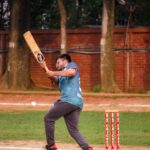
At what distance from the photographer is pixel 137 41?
2723cm

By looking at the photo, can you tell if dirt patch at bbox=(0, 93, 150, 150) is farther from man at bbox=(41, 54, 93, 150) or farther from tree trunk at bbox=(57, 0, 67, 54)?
man at bbox=(41, 54, 93, 150)

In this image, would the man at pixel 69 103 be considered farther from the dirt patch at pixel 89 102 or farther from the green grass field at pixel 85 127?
the dirt patch at pixel 89 102

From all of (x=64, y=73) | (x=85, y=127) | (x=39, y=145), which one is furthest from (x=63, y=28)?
(x=64, y=73)

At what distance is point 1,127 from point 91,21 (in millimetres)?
17782

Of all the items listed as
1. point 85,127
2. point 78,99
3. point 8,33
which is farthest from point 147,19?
point 78,99

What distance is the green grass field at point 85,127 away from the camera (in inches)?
597

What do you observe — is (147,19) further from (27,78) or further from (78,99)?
(78,99)

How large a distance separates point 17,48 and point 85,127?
1060 centimetres

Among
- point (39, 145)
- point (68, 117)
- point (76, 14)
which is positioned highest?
point (76, 14)

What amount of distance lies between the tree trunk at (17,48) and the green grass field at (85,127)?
19.0 feet

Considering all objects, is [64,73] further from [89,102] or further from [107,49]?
[107,49]

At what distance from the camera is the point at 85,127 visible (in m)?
17.5

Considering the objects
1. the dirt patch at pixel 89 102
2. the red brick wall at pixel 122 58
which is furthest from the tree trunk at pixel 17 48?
the dirt patch at pixel 89 102

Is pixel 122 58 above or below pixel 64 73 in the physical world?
below
